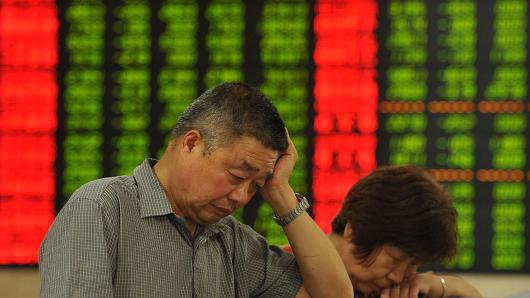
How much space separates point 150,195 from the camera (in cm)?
135

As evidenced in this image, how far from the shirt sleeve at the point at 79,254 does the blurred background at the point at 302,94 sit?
5.10ft

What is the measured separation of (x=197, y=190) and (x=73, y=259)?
0.80ft

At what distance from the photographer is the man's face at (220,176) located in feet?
4.32

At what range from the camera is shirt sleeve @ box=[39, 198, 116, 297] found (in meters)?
1.17

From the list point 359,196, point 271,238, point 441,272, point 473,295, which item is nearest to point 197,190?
point 359,196

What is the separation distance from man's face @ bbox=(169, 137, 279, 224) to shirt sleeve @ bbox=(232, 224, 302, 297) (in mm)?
228

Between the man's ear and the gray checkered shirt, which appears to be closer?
the gray checkered shirt

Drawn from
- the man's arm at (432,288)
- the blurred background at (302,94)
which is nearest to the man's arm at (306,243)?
the man's arm at (432,288)

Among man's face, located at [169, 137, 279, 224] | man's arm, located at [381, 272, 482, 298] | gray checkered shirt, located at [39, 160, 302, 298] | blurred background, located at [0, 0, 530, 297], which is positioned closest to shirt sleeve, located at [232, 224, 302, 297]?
gray checkered shirt, located at [39, 160, 302, 298]

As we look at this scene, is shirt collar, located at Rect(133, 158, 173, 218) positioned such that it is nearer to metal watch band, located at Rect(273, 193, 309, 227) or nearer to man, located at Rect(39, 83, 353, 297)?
man, located at Rect(39, 83, 353, 297)

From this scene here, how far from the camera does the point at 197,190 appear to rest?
1332mm

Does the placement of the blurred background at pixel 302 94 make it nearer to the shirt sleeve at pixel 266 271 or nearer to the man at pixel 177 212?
the shirt sleeve at pixel 266 271

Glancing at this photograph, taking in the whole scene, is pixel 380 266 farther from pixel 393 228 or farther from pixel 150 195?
pixel 150 195

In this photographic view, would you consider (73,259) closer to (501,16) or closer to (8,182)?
(8,182)
